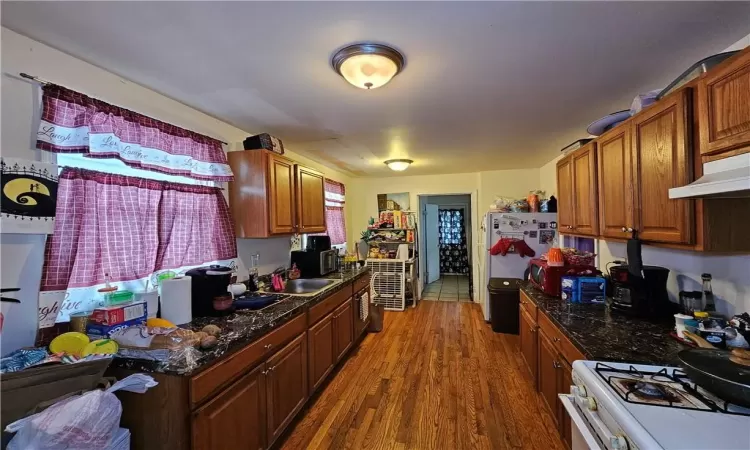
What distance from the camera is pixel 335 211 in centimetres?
475

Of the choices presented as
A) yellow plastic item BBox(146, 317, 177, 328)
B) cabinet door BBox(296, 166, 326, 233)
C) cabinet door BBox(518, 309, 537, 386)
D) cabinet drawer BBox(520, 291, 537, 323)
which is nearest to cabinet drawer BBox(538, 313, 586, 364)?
cabinet drawer BBox(520, 291, 537, 323)

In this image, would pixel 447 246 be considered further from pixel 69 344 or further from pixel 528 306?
pixel 69 344

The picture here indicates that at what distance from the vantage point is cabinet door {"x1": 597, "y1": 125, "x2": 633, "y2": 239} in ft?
5.94

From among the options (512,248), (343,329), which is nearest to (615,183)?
(512,248)

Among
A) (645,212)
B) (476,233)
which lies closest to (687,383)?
(645,212)

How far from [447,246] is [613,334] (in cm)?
634

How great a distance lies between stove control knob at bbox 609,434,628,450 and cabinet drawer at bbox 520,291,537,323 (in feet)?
4.86

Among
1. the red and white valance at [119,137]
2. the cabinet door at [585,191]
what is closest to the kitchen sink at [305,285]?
the red and white valance at [119,137]

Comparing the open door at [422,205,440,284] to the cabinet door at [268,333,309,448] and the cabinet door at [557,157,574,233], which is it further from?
the cabinet door at [268,333,309,448]

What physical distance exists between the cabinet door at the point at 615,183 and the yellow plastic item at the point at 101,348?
2.61 m

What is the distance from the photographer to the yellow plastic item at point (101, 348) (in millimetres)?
1327

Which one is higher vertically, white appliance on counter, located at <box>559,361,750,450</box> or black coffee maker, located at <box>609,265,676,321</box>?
black coffee maker, located at <box>609,265,676,321</box>

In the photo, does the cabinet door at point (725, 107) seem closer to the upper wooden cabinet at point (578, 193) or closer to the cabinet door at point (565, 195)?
the upper wooden cabinet at point (578, 193)

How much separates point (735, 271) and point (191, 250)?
3.17 m
